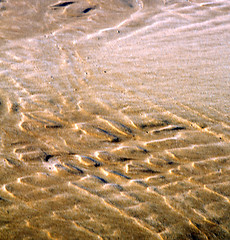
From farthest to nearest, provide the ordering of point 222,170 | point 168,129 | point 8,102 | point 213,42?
point 213,42
point 8,102
point 168,129
point 222,170

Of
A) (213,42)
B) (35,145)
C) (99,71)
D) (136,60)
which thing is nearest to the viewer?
(35,145)

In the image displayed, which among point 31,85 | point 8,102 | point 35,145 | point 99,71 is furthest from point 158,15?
point 35,145

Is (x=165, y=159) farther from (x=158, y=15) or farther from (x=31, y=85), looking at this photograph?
(x=158, y=15)

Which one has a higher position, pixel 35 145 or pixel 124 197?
pixel 35 145

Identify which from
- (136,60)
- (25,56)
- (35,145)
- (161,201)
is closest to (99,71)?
(136,60)

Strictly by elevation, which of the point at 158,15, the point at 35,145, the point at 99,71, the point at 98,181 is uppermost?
the point at 158,15

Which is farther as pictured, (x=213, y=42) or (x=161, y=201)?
(x=213, y=42)

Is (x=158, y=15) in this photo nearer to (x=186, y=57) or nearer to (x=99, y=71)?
(x=186, y=57)
